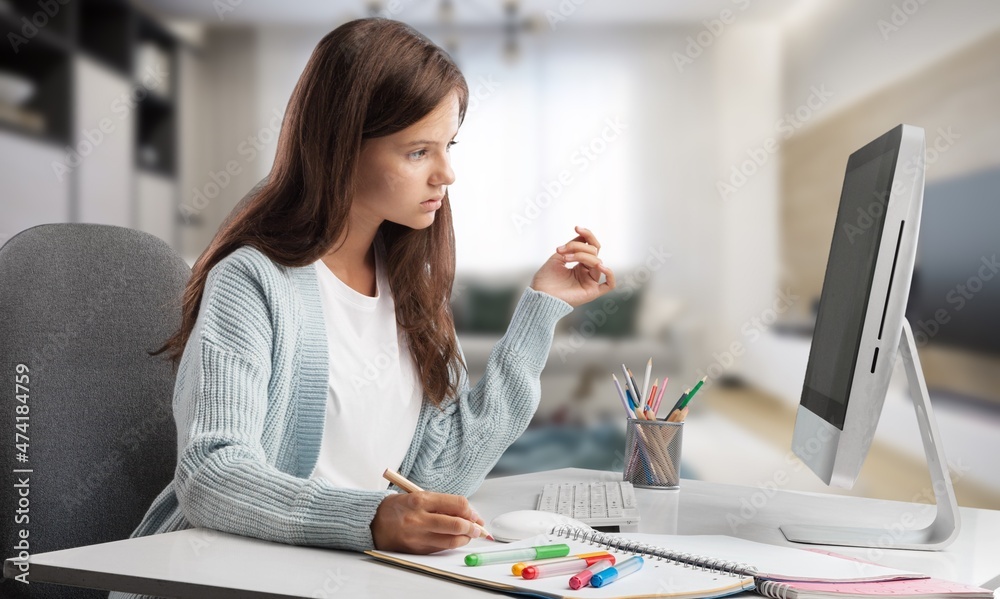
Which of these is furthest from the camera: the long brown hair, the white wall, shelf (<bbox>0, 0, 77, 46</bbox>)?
the white wall

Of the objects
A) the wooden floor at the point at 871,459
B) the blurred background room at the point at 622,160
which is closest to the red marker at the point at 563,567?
the wooden floor at the point at 871,459

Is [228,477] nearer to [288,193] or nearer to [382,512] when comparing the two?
[382,512]

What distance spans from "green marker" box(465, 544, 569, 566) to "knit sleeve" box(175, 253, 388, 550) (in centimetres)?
10

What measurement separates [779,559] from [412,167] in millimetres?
581

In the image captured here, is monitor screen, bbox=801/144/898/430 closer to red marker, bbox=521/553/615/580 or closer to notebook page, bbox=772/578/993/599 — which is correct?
notebook page, bbox=772/578/993/599

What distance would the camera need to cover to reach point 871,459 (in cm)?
406

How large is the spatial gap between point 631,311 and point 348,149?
3932 millimetres

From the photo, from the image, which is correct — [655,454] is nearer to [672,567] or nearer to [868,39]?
[672,567]

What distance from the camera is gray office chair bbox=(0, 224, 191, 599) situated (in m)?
1.01

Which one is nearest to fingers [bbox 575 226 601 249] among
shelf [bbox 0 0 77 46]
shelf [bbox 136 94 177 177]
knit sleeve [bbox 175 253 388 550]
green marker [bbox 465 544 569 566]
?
knit sleeve [bbox 175 253 388 550]

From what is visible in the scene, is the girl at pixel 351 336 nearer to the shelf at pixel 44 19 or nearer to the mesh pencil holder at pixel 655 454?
the mesh pencil holder at pixel 655 454

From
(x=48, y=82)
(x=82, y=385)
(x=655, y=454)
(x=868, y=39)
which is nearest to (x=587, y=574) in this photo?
(x=655, y=454)

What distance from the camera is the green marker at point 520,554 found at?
0.68 metres

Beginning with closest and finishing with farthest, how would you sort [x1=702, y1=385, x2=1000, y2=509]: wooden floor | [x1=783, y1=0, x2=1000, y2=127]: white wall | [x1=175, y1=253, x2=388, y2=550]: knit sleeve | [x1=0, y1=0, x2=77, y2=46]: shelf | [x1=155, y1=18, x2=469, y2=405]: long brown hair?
[x1=175, y1=253, x2=388, y2=550]: knit sleeve → [x1=155, y1=18, x2=469, y2=405]: long brown hair → [x1=0, y1=0, x2=77, y2=46]: shelf → [x1=702, y1=385, x2=1000, y2=509]: wooden floor → [x1=783, y1=0, x2=1000, y2=127]: white wall
